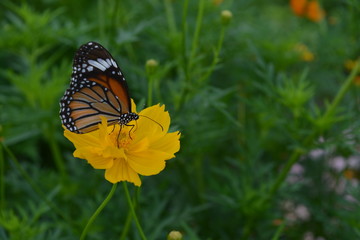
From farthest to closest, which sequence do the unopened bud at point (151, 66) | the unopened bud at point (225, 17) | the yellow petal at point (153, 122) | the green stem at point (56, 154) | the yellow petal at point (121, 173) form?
the green stem at point (56, 154), the unopened bud at point (225, 17), the unopened bud at point (151, 66), the yellow petal at point (153, 122), the yellow petal at point (121, 173)

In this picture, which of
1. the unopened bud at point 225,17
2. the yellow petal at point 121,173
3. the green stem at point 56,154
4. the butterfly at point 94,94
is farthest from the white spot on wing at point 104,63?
the green stem at point 56,154

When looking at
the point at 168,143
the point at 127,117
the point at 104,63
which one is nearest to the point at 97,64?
the point at 104,63

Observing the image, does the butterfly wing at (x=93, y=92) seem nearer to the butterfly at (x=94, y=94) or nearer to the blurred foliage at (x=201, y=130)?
the butterfly at (x=94, y=94)

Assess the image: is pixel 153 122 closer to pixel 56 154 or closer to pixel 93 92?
pixel 93 92

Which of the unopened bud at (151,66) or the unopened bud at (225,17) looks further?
the unopened bud at (225,17)

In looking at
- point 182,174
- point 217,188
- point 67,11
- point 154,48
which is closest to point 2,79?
point 67,11

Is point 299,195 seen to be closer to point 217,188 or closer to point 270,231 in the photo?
point 270,231
